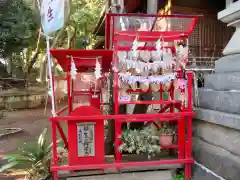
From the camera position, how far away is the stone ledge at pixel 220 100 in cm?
417

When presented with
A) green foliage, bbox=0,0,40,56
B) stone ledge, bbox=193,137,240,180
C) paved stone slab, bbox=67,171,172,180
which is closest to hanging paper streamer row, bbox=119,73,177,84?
stone ledge, bbox=193,137,240,180

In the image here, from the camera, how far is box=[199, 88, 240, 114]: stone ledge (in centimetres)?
417

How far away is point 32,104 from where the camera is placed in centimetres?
1975

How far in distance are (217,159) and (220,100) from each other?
1.01 meters

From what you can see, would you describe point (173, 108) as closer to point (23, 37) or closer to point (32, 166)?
point (32, 166)

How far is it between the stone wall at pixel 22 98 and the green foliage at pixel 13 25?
8.47 metres

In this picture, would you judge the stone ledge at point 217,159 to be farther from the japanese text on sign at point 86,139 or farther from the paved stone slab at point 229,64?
the japanese text on sign at point 86,139

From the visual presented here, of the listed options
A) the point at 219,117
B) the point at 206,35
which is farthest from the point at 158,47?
the point at 206,35

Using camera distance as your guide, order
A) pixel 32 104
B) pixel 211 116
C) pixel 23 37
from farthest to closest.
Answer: pixel 32 104 → pixel 23 37 → pixel 211 116

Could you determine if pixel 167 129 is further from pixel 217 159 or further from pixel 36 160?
pixel 36 160

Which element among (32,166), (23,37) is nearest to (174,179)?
(32,166)

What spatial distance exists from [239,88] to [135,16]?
2160 millimetres

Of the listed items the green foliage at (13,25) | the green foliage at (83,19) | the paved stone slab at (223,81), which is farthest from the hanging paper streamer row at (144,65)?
the green foliage at (83,19)

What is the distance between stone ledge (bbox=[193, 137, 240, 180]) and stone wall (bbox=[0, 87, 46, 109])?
16.3 meters
